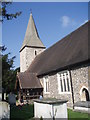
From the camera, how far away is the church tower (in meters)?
25.5

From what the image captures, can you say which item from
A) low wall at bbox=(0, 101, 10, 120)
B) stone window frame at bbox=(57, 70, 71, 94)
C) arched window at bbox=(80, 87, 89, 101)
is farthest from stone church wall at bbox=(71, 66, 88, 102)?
low wall at bbox=(0, 101, 10, 120)

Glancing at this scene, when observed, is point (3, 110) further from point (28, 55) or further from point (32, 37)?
point (32, 37)

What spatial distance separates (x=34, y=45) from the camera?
26.5 meters

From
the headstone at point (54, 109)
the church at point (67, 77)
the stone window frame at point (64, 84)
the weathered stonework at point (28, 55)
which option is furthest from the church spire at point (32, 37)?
the headstone at point (54, 109)

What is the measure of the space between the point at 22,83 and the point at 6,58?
3.19m

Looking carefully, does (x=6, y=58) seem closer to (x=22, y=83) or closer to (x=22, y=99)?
(x=22, y=83)

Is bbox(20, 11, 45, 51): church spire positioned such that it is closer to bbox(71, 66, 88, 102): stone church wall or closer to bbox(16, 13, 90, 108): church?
bbox(16, 13, 90, 108): church

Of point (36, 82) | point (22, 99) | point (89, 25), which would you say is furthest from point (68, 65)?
point (22, 99)

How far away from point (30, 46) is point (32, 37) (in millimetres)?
2436

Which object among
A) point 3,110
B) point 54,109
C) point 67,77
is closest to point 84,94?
point 67,77

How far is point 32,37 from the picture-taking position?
2767 centimetres

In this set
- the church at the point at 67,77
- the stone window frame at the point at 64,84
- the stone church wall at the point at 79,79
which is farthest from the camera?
the stone window frame at the point at 64,84

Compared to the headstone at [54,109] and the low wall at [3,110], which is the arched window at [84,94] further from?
the low wall at [3,110]

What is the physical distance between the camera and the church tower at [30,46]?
25.5 m
